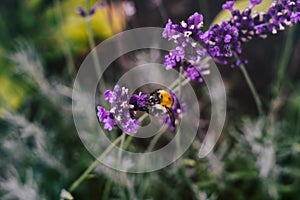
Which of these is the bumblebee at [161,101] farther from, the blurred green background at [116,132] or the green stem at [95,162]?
the blurred green background at [116,132]

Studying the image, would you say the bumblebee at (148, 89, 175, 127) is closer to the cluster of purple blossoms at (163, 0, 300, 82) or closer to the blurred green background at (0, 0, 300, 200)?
the cluster of purple blossoms at (163, 0, 300, 82)

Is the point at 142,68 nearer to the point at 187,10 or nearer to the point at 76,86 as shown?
the point at 76,86

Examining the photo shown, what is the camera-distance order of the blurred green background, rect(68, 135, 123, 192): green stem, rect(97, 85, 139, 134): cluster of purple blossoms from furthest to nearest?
the blurred green background < rect(68, 135, 123, 192): green stem < rect(97, 85, 139, 134): cluster of purple blossoms

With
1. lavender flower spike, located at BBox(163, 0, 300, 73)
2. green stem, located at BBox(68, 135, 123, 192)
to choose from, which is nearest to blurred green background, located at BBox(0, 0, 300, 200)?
green stem, located at BBox(68, 135, 123, 192)

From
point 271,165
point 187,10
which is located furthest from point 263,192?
point 187,10

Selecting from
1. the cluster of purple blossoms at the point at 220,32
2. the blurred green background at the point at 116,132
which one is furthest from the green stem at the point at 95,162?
the cluster of purple blossoms at the point at 220,32
